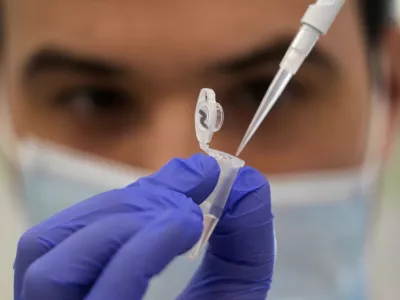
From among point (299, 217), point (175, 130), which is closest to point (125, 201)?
point (175, 130)

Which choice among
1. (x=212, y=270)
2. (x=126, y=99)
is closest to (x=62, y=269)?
(x=212, y=270)

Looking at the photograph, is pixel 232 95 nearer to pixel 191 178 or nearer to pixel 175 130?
pixel 175 130

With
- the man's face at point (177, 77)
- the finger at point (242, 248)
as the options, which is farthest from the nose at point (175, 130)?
the finger at point (242, 248)

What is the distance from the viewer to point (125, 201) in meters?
0.52

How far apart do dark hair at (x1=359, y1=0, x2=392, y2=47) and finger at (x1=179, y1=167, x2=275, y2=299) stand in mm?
534

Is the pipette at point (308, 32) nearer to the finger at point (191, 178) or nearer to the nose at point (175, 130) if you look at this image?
the finger at point (191, 178)

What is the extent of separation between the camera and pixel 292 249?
0.95 metres

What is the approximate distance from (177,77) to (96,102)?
185 mm

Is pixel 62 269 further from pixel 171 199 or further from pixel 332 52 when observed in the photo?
pixel 332 52

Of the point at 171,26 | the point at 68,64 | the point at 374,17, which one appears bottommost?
the point at 68,64

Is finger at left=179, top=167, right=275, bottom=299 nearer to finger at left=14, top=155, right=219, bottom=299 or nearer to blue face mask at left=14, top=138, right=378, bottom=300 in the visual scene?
finger at left=14, top=155, right=219, bottom=299

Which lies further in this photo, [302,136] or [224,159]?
[302,136]

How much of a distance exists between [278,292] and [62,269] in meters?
0.54

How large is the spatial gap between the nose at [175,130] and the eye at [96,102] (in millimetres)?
72
